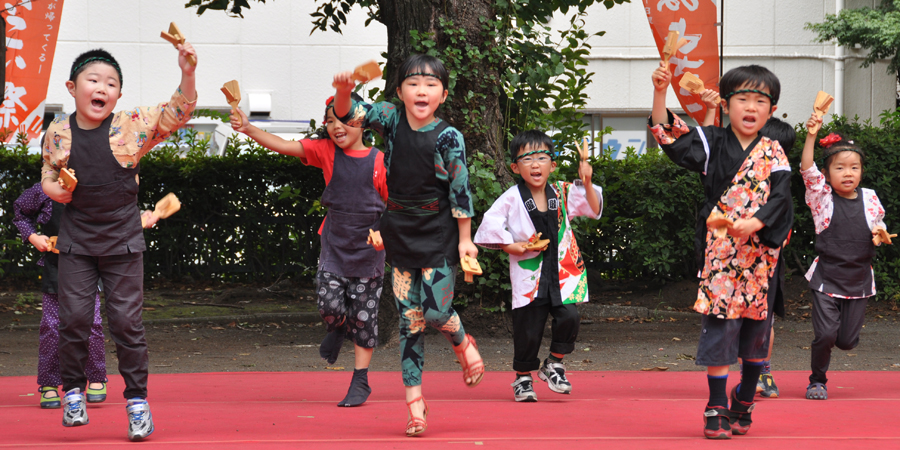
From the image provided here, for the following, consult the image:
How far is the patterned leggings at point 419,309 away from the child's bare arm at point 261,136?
96 cm

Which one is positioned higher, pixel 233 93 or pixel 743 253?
pixel 233 93

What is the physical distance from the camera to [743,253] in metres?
3.83

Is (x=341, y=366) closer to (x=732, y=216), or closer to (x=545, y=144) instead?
(x=545, y=144)

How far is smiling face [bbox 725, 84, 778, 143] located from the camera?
3885 mm

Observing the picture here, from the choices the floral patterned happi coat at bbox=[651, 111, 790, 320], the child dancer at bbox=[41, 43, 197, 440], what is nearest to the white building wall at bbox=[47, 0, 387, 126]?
the child dancer at bbox=[41, 43, 197, 440]

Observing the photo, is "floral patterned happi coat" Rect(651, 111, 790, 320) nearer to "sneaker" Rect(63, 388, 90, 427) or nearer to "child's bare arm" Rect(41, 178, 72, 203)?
"child's bare arm" Rect(41, 178, 72, 203)

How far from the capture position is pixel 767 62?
63.4 ft

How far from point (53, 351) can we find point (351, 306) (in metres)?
1.67

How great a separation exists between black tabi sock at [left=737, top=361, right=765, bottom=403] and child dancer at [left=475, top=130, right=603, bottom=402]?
3.72 ft

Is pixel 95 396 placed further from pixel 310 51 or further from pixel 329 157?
pixel 310 51

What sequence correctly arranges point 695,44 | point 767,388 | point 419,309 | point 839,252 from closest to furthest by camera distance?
point 419,309, point 767,388, point 839,252, point 695,44

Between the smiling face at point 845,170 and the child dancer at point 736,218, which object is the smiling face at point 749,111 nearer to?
the child dancer at point 736,218

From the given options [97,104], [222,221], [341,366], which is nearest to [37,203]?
[97,104]

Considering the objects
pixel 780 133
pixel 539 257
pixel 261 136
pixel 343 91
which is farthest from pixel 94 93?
pixel 780 133
